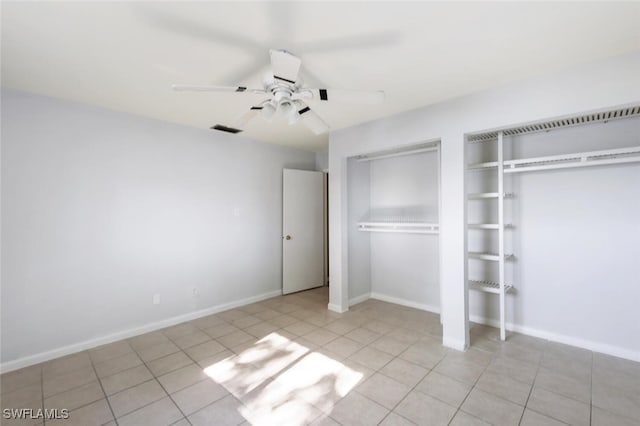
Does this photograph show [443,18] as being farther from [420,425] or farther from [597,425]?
[597,425]

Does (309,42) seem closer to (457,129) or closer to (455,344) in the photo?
(457,129)

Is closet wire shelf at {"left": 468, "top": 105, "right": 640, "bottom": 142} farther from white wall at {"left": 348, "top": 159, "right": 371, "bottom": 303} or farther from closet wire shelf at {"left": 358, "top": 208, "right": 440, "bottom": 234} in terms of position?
white wall at {"left": 348, "top": 159, "right": 371, "bottom": 303}

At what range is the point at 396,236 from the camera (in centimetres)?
409

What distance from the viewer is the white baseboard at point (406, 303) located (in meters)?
3.73

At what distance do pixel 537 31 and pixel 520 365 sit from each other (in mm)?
2536

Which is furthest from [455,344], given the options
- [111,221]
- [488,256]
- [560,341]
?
[111,221]

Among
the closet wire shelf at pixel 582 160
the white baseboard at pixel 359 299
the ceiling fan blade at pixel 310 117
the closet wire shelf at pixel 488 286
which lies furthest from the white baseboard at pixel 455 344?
the ceiling fan blade at pixel 310 117

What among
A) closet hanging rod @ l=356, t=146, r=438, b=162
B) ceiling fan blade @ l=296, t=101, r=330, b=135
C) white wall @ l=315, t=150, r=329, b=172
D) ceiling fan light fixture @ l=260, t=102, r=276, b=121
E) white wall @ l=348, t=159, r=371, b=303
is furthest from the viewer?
white wall @ l=315, t=150, r=329, b=172

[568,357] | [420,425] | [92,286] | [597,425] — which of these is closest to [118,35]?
[92,286]

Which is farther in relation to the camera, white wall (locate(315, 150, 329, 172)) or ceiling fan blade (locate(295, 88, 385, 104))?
white wall (locate(315, 150, 329, 172))

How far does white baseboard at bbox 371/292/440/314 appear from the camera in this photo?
12.2 feet

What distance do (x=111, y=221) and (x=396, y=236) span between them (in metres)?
3.46

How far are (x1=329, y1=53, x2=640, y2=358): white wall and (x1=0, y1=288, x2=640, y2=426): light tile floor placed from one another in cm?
46

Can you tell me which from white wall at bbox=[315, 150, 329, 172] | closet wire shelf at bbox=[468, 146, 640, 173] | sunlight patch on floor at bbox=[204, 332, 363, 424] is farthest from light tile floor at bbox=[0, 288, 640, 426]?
white wall at bbox=[315, 150, 329, 172]
